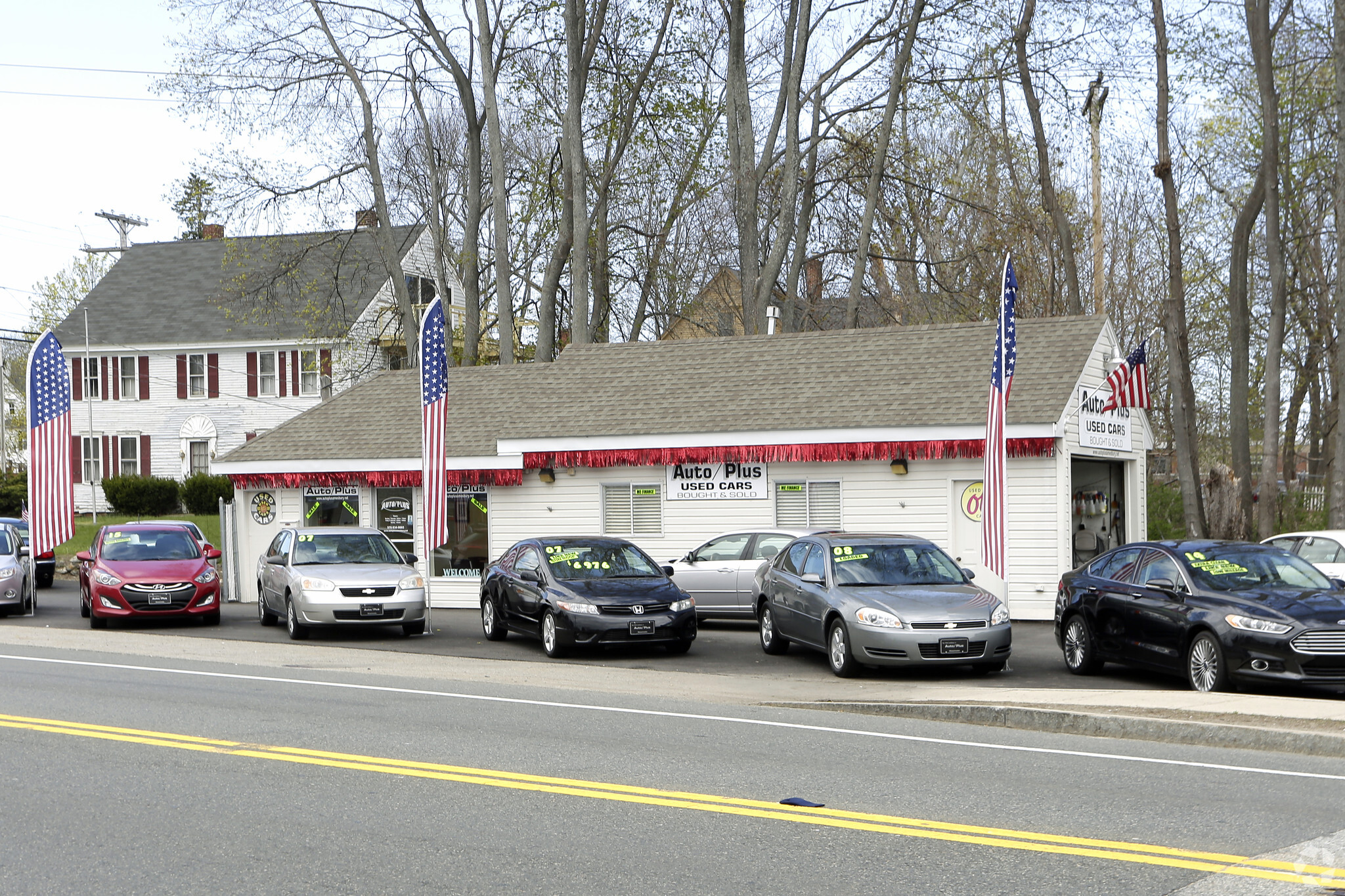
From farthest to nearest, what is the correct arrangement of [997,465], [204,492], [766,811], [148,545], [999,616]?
1. [204,492]
2. [148,545]
3. [997,465]
4. [999,616]
5. [766,811]

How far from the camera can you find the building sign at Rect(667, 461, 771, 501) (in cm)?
2295

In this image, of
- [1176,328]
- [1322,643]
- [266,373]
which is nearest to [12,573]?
[1322,643]

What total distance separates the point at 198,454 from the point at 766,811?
151ft

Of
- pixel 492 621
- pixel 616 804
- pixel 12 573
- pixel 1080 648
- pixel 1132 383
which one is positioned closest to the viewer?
pixel 616 804

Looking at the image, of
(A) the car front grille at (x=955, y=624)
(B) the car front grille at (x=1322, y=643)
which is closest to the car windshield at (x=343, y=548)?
(A) the car front grille at (x=955, y=624)

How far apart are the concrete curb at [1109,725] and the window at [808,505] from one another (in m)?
9.89

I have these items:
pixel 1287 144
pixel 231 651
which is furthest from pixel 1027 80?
pixel 231 651

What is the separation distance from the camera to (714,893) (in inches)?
237

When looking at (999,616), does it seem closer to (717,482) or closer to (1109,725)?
(1109,725)

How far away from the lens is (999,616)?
→ 14.4 m

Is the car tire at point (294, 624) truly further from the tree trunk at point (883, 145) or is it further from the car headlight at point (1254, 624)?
the tree trunk at point (883, 145)

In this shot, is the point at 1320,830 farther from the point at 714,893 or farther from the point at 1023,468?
the point at 1023,468

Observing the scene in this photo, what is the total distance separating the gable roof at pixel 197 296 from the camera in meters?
48.6

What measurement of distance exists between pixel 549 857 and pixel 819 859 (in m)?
1.33
